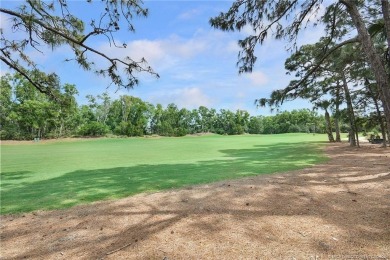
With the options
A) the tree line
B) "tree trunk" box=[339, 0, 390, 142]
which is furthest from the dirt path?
the tree line

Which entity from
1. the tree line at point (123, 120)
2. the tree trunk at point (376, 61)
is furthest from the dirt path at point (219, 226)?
the tree line at point (123, 120)

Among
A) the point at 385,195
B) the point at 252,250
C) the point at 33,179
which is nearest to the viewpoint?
the point at 252,250

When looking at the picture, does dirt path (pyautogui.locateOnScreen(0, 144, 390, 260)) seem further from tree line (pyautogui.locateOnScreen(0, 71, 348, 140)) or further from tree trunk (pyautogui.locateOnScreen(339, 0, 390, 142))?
tree line (pyautogui.locateOnScreen(0, 71, 348, 140))

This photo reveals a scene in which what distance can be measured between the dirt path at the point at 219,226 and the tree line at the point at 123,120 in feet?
83.2

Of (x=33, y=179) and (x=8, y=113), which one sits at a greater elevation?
(x=8, y=113)

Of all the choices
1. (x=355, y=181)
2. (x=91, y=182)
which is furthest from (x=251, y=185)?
(x=91, y=182)

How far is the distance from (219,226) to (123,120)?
50217 mm

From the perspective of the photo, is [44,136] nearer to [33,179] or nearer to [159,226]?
[33,179]

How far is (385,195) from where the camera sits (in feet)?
14.4

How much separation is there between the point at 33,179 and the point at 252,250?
24.3 feet

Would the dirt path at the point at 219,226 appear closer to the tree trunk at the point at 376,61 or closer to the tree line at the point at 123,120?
the tree trunk at the point at 376,61

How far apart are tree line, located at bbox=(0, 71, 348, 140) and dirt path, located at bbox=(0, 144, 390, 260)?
83.2ft

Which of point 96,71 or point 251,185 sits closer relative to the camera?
point 96,71

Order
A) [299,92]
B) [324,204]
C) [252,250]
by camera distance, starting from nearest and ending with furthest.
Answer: [252,250] → [324,204] → [299,92]
